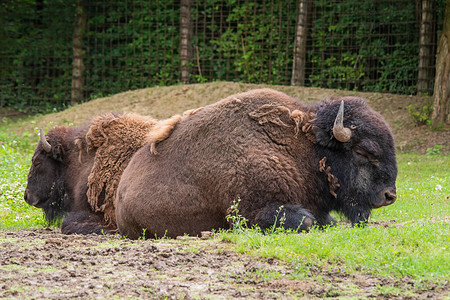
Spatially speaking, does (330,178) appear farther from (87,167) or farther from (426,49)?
(426,49)

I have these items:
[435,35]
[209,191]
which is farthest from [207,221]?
[435,35]

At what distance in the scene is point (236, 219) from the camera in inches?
232

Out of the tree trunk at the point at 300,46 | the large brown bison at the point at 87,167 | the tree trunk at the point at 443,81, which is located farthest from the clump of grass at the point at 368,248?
the tree trunk at the point at 300,46

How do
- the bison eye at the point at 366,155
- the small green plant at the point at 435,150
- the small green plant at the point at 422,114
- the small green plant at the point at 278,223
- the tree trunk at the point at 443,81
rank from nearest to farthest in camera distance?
the small green plant at the point at 278,223 → the bison eye at the point at 366,155 → the small green plant at the point at 435,150 → the tree trunk at the point at 443,81 → the small green plant at the point at 422,114

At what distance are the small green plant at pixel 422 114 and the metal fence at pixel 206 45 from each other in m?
1.42

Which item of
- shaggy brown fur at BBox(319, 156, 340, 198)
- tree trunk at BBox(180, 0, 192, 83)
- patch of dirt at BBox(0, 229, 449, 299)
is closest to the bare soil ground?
patch of dirt at BBox(0, 229, 449, 299)

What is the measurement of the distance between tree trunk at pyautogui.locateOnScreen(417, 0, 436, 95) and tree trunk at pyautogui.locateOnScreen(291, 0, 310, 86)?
330 centimetres

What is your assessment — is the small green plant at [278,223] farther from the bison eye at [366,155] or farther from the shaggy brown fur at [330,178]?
the bison eye at [366,155]

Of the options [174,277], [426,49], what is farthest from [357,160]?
[426,49]

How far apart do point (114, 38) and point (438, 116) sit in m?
11.1

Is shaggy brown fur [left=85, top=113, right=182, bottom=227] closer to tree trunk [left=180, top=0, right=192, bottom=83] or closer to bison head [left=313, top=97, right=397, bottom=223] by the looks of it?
bison head [left=313, top=97, right=397, bottom=223]

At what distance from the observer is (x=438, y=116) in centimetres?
1494

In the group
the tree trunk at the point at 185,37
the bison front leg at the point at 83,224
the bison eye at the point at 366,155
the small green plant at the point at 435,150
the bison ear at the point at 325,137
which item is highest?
the tree trunk at the point at 185,37

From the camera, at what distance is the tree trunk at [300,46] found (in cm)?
1789
